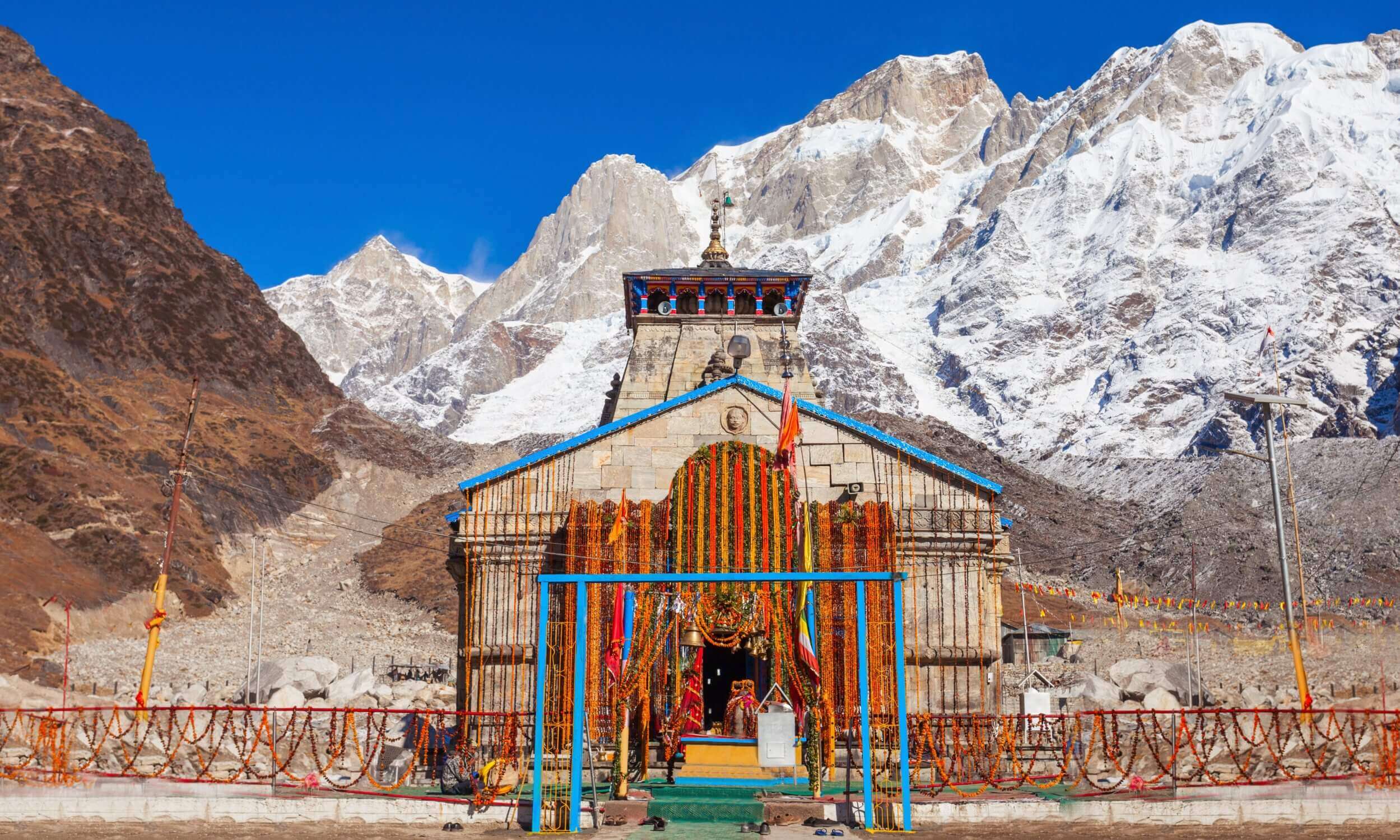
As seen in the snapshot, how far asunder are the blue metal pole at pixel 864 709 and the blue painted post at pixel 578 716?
173 inches

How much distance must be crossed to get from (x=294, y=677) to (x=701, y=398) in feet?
82.0

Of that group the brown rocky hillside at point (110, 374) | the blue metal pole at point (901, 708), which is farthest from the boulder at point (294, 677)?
the blue metal pole at point (901, 708)

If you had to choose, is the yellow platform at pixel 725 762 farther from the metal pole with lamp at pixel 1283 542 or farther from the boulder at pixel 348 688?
the boulder at pixel 348 688

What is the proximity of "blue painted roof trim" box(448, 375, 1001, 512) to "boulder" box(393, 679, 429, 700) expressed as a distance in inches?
727

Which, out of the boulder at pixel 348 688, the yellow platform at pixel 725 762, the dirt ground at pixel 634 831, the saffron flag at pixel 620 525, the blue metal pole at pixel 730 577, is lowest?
the dirt ground at pixel 634 831

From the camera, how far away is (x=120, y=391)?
4555 inches

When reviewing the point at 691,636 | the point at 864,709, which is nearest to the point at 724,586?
the point at 691,636

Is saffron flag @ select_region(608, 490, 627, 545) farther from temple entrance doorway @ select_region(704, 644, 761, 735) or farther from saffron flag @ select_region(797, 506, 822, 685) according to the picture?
saffron flag @ select_region(797, 506, 822, 685)

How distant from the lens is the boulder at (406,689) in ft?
160

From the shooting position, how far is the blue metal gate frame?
2116cm

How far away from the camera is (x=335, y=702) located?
45.3 metres

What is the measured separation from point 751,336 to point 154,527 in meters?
63.8

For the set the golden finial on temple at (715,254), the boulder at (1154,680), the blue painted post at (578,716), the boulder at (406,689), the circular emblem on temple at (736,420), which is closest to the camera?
the blue painted post at (578,716)

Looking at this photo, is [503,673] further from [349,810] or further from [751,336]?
[751,336]
